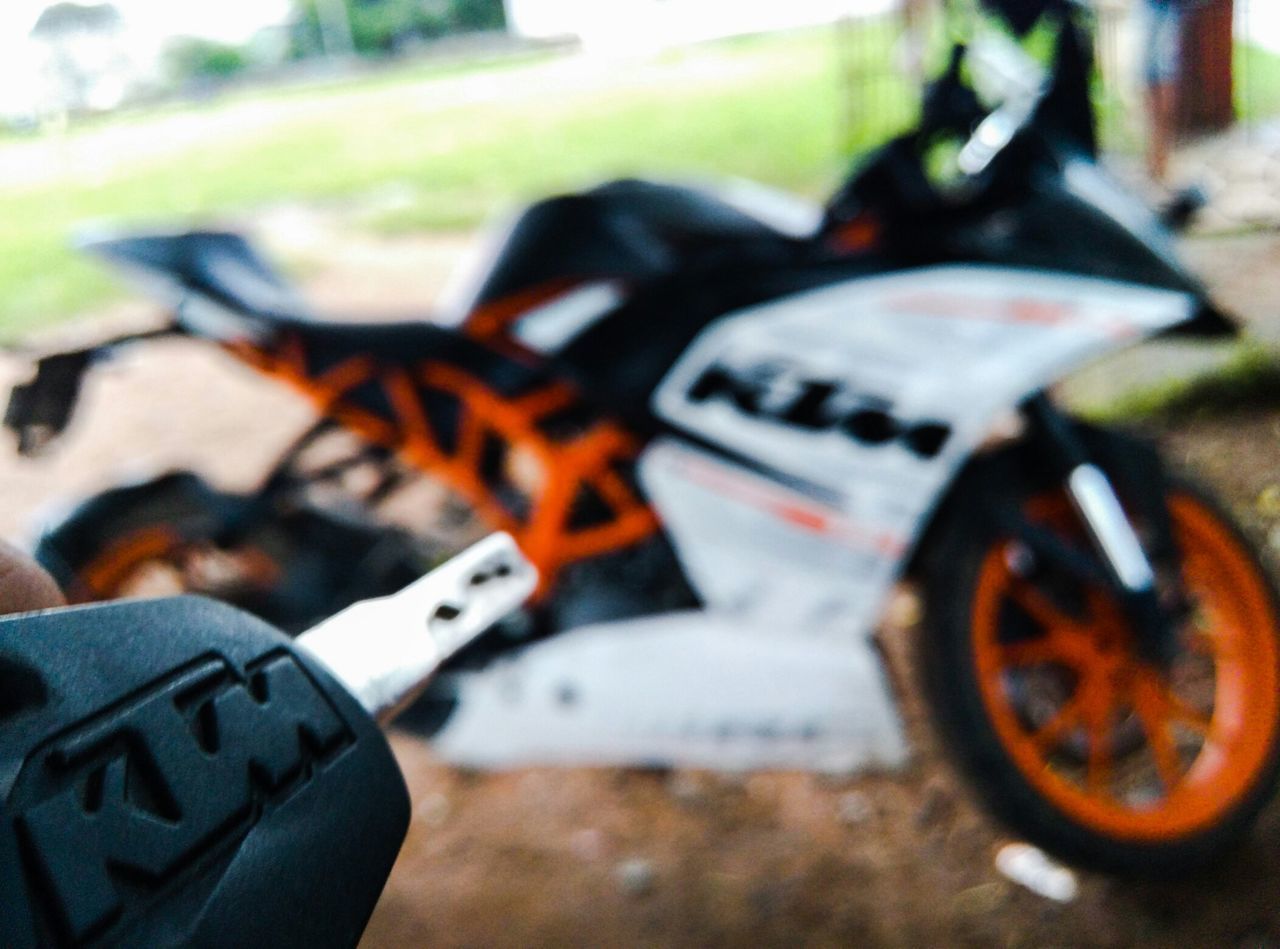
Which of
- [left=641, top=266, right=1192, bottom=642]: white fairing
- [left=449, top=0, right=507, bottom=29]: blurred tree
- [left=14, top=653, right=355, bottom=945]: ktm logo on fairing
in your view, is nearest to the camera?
[left=14, top=653, right=355, bottom=945]: ktm logo on fairing

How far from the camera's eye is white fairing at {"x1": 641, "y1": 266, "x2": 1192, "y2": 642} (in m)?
1.57

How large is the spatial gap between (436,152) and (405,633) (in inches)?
458

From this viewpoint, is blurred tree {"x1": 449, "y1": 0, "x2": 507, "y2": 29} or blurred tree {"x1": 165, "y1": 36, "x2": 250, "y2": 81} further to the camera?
blurred tree {"x1": 165, "y1": 36, "x2": 250, "y2": 81}

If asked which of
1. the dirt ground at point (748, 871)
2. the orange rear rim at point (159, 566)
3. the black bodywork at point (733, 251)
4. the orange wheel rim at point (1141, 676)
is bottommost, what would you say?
the dirt ground at point (748, 871)

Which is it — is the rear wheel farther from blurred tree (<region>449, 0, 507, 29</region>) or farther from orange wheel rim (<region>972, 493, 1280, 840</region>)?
blurred tree (<region>449, 0, 507, 29</region>)

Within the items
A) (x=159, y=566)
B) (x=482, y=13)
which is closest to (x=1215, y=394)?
(x=159, y=566)

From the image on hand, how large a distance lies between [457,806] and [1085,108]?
62.0 inches

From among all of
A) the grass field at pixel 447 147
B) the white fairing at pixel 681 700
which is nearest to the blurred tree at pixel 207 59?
the grass field at pixel 447 147

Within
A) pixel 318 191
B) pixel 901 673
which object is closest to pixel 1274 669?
pixel 901 673

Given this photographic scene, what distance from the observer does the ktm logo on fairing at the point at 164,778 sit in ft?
1.20

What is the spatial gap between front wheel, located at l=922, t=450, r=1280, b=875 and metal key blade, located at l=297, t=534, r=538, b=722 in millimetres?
1246

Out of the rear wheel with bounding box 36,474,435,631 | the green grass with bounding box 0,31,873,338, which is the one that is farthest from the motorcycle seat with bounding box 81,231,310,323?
the green grass with bounding box 0,31,873,338

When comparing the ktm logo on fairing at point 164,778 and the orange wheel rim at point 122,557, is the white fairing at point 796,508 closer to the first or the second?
the orange wheel rim at point 122,557

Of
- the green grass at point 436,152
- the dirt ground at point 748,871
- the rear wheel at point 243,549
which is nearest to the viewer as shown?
the dirt ground at point 748,871
